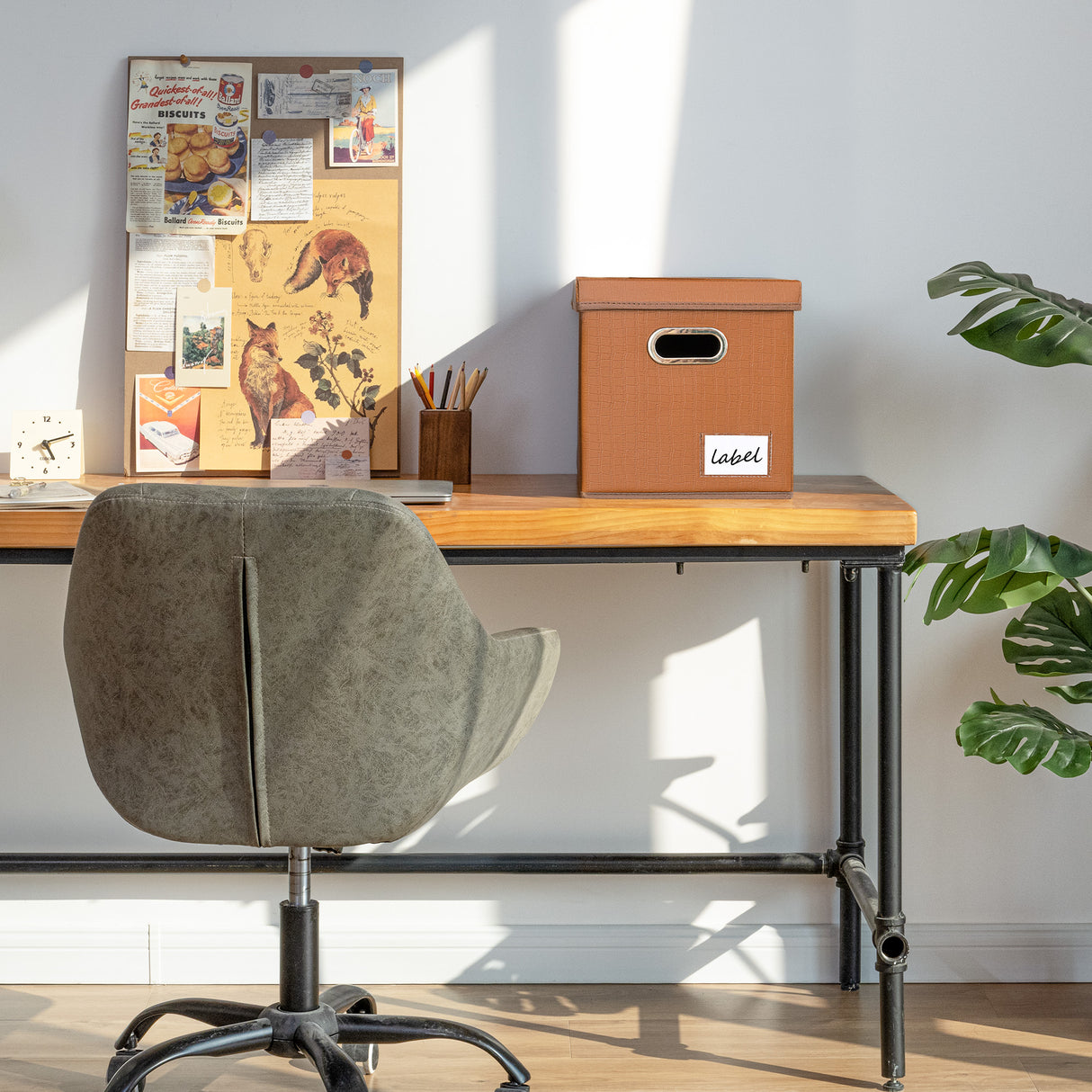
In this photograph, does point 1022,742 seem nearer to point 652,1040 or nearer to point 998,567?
point 998,567

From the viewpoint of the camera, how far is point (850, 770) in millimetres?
2045

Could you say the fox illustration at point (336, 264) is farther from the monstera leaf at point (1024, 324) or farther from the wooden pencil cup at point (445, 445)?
the monstera leaf at point (1024, 324)

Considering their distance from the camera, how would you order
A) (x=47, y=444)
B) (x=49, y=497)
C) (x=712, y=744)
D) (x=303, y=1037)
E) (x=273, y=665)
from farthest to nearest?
(x=712, y=744) → (x=47, y=444) → (x=49, y=497) → (x=303, y=1037) → (x=273, y=665)

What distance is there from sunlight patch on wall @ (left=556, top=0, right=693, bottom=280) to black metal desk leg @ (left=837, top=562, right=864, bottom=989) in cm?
68

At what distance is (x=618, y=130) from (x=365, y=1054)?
1520 mm

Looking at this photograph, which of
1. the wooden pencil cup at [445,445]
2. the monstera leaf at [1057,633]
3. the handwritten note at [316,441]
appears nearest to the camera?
the monstera leaf at [1057,633]

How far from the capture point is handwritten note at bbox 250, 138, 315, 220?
2.04 metres

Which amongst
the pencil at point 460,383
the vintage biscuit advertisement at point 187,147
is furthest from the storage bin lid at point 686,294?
the vintage biscuit advertisement at point 187,147

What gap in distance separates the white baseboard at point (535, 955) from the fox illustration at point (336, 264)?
112 cm

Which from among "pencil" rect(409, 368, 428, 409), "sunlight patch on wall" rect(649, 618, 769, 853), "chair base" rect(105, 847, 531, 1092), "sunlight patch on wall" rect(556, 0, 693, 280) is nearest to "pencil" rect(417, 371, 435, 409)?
"pencil" rect(409, 368, 428, 409)

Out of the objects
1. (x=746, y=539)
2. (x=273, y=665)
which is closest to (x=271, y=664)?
(x=273, y=665)

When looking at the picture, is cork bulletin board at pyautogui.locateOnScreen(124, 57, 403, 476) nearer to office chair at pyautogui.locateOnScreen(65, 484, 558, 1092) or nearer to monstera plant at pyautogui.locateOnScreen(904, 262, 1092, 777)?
office chair at pyautogui.locateOnScreen(65, 484, 558, 1092)

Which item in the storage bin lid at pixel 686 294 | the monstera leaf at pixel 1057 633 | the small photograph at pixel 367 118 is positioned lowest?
the monstera leaf at pixel 1057 633

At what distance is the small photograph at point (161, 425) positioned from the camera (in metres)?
2.04
